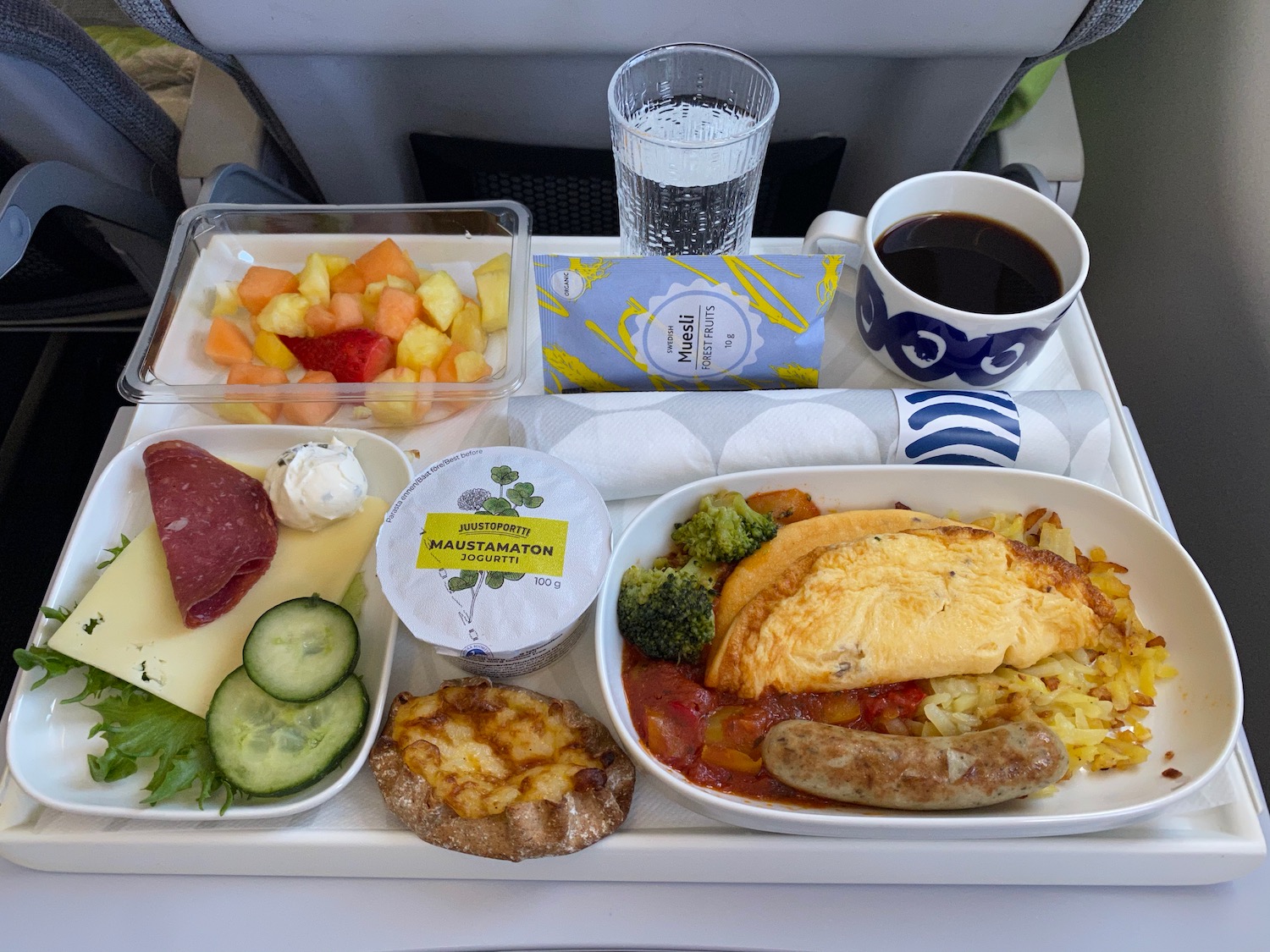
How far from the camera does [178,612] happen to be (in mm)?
1188

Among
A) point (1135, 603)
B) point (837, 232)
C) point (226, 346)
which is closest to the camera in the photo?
point (1135, 603)

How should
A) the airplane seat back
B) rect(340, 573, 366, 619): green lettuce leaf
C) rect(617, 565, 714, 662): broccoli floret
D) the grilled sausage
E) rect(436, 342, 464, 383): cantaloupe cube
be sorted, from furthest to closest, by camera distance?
rect(436, 342, 464, 383): cantaloupe cube
the airplane seat back
rect(340, 573, 366, 619): green lettuce leaf
rect(617, 565, 714, 662): broccoli floret
the grilled sausage

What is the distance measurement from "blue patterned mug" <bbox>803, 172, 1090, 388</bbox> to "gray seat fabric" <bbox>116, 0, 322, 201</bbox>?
3.35 ft

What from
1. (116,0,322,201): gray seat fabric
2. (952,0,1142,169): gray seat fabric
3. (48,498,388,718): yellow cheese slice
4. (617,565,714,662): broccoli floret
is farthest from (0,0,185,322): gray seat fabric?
(952,0,1142,169): gray seat fabric

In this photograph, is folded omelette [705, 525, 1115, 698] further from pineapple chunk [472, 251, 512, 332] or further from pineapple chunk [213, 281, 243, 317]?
pineapple chunk [213, 281, 243, 317]

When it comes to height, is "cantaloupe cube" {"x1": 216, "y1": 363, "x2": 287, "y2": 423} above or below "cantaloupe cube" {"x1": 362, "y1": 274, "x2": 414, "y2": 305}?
below

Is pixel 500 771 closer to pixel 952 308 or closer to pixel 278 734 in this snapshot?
pixel 278 734

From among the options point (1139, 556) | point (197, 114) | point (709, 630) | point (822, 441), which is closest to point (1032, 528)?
point (1139, 556)

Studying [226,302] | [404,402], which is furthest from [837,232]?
[226,302]

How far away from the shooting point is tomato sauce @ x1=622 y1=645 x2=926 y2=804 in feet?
3.47

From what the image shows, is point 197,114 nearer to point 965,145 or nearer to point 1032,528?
point 965,145

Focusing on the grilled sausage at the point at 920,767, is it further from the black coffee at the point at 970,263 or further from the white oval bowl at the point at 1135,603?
the black coffee at the point at 970,263

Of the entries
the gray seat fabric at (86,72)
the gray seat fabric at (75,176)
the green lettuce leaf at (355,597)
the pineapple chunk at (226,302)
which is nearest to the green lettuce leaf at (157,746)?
the green lettuce leaf at (355,597)

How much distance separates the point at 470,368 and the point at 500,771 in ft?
2.17
